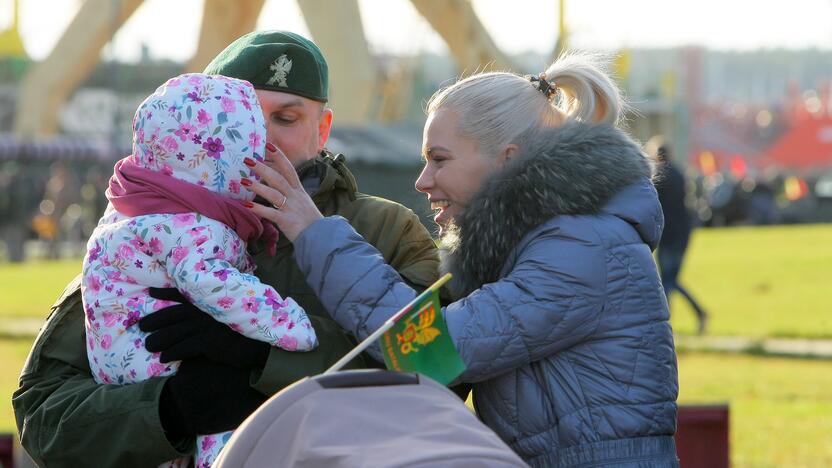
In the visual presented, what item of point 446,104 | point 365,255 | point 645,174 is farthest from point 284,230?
point 645,174

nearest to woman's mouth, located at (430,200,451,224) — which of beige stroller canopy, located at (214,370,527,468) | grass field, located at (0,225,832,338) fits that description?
A: beige stroller canopy, located at (214,370,527,468)

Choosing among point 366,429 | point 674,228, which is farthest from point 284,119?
point 674,228

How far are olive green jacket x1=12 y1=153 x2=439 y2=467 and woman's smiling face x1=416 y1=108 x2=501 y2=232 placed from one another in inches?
6.4

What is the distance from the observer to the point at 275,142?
3.38 metres

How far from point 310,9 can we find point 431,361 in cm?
1800

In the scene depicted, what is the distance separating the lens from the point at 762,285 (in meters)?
21.7

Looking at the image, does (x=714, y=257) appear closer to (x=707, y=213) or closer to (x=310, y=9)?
(x=310, y=9)

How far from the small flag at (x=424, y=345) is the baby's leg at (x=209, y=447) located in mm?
527

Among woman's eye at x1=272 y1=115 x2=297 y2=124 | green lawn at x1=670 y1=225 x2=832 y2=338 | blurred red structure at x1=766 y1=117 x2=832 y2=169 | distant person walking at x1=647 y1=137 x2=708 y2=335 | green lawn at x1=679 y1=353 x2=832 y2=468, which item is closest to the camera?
woman's eye at x1=272 y1=115 x2=297 y2=124

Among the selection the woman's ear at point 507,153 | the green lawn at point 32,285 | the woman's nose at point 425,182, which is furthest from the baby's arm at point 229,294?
the green lawn at point 32,285

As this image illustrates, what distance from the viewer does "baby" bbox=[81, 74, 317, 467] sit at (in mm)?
3031

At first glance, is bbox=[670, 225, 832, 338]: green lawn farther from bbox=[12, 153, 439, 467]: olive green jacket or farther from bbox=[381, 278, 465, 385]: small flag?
bbox=[381, 278, 465, 385]: small flag

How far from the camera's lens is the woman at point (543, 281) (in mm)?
3037

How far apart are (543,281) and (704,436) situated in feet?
11.0
